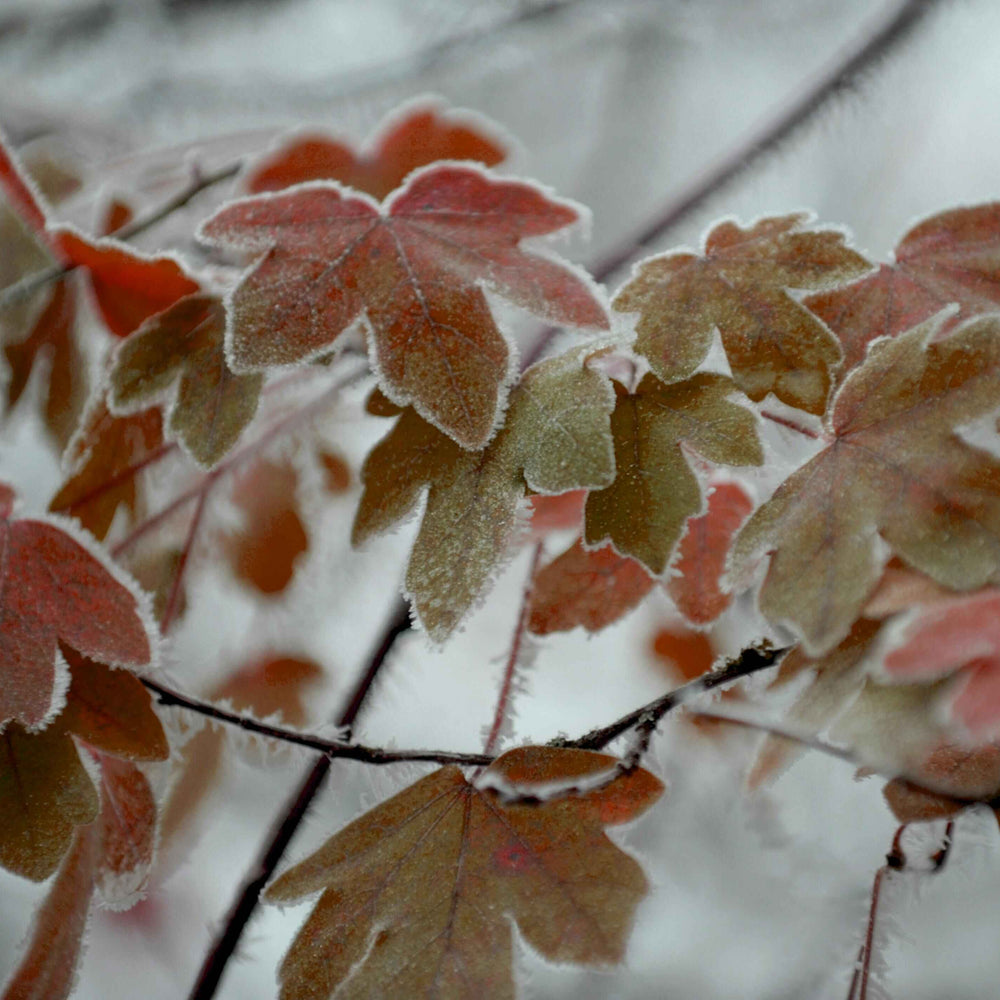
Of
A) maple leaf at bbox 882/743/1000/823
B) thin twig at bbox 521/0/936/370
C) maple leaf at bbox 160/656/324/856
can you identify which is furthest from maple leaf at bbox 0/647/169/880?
thin twig at bbox 521/0/936/370

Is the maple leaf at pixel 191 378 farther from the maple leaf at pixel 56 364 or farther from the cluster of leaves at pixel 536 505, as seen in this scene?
the maple leaf at pixel 56 364

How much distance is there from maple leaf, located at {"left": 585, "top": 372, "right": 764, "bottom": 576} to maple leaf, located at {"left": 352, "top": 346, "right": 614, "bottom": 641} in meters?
0.03

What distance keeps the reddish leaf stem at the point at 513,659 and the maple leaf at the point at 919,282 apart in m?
0.27

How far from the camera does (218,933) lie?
0.73 m

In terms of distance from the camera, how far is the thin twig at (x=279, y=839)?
0.67 metres

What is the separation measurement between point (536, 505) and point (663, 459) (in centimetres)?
18

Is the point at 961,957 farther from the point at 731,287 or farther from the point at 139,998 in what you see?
the point at 731,287

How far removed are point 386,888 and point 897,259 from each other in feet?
1.64

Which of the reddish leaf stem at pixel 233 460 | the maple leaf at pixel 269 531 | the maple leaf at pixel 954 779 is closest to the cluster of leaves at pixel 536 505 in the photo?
the maple leaf at pixel 954 779

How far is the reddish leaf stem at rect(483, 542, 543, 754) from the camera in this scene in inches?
25.4

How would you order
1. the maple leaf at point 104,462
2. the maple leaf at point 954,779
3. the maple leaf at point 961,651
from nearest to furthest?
the maple leaf at point 961,651
the maple leaf at point 954,779
the maple leaf at point 104,462

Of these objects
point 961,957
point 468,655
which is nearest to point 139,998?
point 468,655

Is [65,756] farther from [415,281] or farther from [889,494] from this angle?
[889,494]

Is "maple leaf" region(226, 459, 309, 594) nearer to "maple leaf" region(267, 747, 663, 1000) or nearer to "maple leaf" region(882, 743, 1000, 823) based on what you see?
"maple leaf" region(267, 747, 663, 1000)
